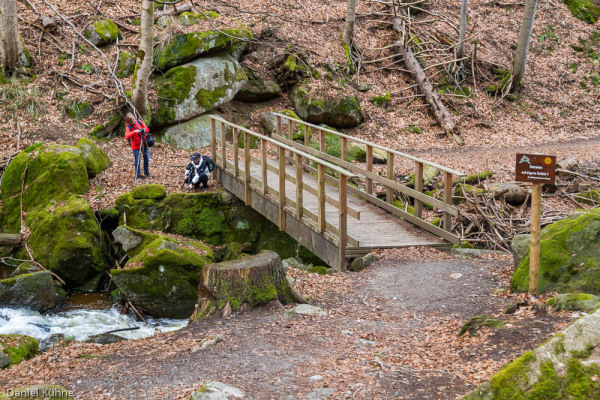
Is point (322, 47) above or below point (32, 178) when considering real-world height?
above

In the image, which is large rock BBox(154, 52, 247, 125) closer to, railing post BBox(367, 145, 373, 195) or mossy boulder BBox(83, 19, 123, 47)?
mossy boulder BBox(83, 19, 123, 47)

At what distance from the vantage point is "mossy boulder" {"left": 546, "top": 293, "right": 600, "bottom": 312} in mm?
5270

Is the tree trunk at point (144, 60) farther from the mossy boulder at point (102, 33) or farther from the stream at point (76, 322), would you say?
the stream at point (76, 322)

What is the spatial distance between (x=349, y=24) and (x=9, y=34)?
11.1m

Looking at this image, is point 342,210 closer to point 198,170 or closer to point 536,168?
point 536,168

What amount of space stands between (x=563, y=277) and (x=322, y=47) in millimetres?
15551

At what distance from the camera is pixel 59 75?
16500 millimetres

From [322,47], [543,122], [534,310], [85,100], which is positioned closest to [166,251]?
[534,310]

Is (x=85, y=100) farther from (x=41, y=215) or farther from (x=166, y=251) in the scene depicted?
(x=166, y=251)

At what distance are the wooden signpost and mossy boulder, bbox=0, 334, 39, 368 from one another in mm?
6078

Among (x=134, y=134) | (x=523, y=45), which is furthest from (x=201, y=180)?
(x=523, y=45)

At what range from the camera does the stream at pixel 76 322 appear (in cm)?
898

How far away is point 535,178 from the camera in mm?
5867

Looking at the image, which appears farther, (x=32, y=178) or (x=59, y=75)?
(x=59, y=75)
